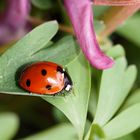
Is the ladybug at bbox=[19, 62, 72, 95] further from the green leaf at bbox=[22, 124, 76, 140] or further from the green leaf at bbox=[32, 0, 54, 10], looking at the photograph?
the green leaf at bbox=[32, 0, 54, 10]

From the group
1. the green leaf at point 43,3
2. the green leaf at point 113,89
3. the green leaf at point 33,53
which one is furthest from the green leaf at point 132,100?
the green leaf at point 43,3

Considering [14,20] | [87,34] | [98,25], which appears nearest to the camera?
[87,34]

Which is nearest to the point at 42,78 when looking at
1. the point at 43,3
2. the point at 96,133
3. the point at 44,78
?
the point at 44,78

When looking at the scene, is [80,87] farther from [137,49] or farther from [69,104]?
[137,49]

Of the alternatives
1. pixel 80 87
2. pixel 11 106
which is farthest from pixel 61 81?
pixel 11 106

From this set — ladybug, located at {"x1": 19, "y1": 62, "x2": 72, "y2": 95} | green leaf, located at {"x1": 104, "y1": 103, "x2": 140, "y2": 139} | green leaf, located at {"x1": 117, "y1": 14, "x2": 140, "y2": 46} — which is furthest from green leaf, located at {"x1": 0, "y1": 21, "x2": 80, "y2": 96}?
green leaf, located at {"x1": 117, "y1": 14, "x2": 140, "y2": 46}

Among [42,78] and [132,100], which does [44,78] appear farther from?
[132,100]
